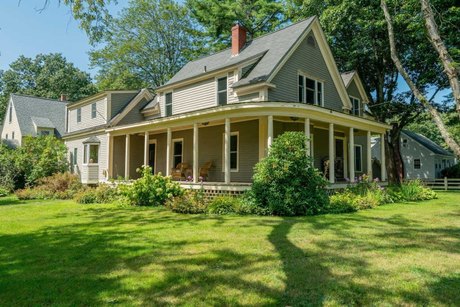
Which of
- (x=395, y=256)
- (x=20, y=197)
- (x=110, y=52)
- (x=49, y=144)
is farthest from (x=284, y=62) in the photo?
(x=110, y=52)

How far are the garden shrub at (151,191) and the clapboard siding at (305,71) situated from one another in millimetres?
5723

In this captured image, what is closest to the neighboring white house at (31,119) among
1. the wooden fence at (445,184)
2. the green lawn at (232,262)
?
the green lawn at (232,262)

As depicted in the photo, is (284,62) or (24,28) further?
(284,62)

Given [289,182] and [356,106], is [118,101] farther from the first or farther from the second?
[356,106]

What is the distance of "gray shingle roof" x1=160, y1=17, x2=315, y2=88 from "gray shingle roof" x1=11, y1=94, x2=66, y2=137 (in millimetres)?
18745

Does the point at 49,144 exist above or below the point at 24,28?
below

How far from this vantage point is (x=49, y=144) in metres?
21.2

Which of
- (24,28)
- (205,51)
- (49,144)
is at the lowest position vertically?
(49,144)

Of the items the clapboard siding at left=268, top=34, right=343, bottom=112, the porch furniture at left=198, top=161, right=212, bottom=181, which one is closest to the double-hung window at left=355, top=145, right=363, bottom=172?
the clapboard siding at left=268, top=34, right=343, bottom=112

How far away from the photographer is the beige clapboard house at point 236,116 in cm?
1283

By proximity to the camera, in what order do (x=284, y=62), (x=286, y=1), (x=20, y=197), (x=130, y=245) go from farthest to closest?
(x=286, y=1), (x=20, y=197), (x=284, y=62), (x=130, y=245)

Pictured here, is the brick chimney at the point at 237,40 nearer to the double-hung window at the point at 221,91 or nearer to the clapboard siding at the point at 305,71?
the double-hung window at the point at 221,91

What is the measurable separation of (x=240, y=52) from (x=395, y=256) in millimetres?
14566

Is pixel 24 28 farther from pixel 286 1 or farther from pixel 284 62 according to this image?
pixel 286 1
